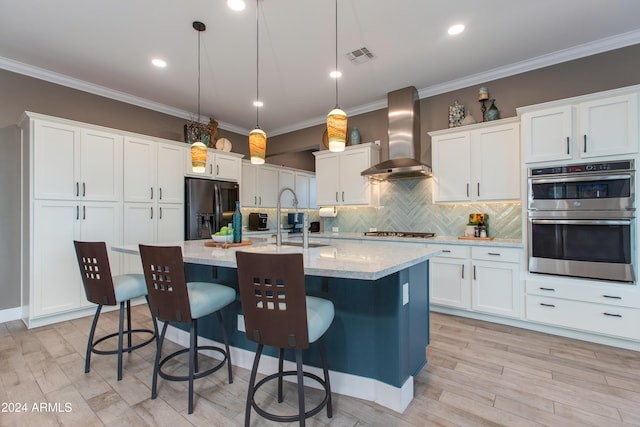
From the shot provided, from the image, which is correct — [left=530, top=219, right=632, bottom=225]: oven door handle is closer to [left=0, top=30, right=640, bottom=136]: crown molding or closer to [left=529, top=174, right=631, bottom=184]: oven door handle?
[left=529, top=174, right=631, bottom=184]: oven door handle

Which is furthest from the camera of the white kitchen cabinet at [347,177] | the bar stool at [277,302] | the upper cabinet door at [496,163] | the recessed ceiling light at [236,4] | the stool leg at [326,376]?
the white kitchen cabinet at [347,177]

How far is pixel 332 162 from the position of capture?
4730 mm

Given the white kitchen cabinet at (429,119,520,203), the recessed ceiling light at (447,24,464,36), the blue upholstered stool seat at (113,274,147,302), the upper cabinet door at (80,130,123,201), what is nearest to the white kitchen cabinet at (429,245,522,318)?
the white kitchen cabinet at (429,119,520,203)

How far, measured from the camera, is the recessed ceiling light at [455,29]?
2.69m

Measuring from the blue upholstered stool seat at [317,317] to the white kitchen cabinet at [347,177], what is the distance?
2.86m

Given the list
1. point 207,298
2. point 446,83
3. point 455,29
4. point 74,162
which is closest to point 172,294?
point 207,298

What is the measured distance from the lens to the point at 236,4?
7.86 ft

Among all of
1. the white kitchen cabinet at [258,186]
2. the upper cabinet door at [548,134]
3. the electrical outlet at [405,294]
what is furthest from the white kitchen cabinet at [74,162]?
the upper cabinet door at [548,134]

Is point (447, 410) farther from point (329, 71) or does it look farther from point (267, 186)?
point (267, 186)

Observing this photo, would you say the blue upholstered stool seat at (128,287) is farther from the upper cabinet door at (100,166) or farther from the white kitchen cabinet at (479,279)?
the white kitchen cabinet at (479,279)

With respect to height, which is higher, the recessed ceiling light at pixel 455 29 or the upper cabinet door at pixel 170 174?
the recessed ceiling light at pixel 455 29

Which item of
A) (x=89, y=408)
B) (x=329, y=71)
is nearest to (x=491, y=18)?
(x=329, y=71)

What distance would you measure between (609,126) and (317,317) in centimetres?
310

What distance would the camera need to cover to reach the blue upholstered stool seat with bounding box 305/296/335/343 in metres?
1.44
